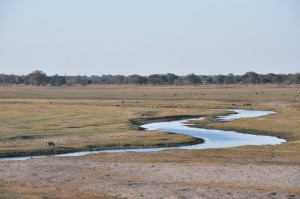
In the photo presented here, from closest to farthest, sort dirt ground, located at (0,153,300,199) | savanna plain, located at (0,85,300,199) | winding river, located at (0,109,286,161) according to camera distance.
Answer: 1. dirt ground, located at (0,153,300,199)
2. savanna plain, located at (0,85,300,199)
3. winding river, located at (0,109,286,161)

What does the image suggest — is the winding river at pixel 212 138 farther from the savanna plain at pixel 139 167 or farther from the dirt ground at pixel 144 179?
the dirt ground at pixel 144 179

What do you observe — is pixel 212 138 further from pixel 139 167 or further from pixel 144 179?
pixel 144 179

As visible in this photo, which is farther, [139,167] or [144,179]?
[139,167]

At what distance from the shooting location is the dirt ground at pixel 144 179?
27906 mm

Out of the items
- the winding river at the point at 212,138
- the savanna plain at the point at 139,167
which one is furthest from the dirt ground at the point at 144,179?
the winding river at the point at 212,138

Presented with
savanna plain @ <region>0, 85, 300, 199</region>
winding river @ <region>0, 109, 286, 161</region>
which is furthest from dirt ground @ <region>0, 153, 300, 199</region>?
winding river @ <region>0, 109, 286, 161</region>

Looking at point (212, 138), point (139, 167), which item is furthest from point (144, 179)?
point (212, 138)

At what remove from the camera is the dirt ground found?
1099 inches

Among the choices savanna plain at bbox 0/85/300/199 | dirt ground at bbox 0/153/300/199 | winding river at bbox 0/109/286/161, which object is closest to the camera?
dirt ground at bbox 0/153/300/199

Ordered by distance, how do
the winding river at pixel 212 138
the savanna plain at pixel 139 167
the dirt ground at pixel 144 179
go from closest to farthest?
the dirt ground at pixel 144 179 < the savanna plain at pixel 139 167 < the winding river at pixel 212 138

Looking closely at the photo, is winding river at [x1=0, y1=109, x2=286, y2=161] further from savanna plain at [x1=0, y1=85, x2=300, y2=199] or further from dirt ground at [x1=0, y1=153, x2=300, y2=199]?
dirt ground at [x1=0, y1=153, x2=300, y2=199]

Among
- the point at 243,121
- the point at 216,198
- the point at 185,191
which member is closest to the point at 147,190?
the point at 185,191

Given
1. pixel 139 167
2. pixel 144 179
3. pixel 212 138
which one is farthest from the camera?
pixel 212 138

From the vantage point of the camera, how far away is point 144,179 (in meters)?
31.7
